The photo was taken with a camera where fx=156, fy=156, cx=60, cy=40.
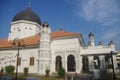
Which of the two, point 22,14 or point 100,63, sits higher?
point 22,14

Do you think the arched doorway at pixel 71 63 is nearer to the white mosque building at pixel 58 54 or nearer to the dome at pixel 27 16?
the white mosque building at pixel 58 54

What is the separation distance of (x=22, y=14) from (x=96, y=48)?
79.9 feet

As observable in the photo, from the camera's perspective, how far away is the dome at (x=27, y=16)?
150ft

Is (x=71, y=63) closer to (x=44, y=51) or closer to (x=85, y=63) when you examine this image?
(x=85, y=63)

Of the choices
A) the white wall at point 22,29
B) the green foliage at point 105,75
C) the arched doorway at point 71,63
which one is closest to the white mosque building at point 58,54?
the arched doorway at point 71,63

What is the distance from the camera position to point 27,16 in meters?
46.0

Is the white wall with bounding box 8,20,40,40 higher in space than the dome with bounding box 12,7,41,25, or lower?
lower

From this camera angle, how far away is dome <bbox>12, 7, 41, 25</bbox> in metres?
45.8

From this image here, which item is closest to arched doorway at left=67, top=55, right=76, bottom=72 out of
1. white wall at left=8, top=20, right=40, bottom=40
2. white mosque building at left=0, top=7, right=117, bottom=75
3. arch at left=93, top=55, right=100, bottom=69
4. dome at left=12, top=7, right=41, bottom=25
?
white mosque building at left=0, top=7, right=117, bottom=75

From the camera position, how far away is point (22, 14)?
46438 millimetres

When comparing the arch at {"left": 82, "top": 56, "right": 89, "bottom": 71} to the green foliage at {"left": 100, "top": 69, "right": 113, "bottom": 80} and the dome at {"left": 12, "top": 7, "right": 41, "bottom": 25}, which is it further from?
the dome at {"left": 12, "top": 7, "right": 41, "bottom": 25}

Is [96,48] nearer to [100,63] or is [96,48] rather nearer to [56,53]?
[100,63]

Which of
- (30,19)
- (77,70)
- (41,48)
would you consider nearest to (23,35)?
(30,19)

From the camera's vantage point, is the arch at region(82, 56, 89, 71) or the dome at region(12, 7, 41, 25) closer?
the arch at region(82, 56, 89, 71)
